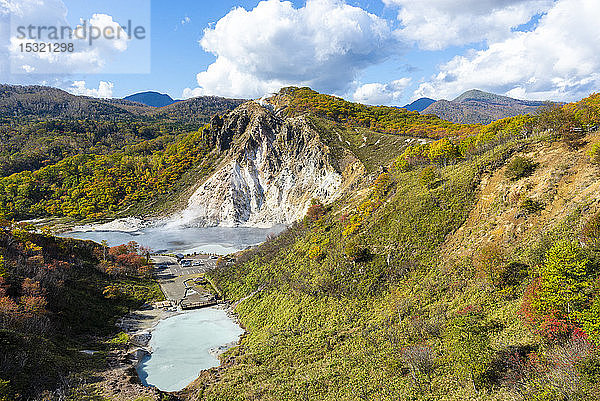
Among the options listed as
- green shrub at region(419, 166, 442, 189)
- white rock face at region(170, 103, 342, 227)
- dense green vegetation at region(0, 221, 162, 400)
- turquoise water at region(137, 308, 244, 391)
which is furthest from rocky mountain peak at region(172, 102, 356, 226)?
turquoise water at region(137, 308, 244, 391)

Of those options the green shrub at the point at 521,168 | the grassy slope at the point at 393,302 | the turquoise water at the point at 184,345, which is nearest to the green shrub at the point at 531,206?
the grassy slope at the point at 393,302

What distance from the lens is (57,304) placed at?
91.8 feet

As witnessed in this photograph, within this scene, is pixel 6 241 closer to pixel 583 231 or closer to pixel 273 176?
pixel 583 231

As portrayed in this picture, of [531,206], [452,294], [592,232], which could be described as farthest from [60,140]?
[592,232]

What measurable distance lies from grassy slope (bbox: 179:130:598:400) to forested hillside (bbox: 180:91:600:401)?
0.34 feet

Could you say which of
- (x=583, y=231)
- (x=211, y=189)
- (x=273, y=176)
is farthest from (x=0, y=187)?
(x=583, y=231)

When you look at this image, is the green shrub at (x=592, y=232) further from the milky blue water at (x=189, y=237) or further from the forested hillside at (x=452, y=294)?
the milky blue water at (x=189, y=237)

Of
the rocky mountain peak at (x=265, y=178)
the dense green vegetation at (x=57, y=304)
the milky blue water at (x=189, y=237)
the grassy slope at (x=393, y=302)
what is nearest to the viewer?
the grassy slope at (x=393, y=302)

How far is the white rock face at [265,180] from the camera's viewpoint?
274 ft

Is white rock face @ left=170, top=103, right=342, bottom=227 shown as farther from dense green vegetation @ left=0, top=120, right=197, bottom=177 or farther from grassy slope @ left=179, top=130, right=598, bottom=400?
dense green vegetation @ left=0, top=120, right=197, bottom=177

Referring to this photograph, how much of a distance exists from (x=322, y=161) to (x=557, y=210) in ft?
206

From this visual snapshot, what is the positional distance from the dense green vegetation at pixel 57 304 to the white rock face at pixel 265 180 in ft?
133

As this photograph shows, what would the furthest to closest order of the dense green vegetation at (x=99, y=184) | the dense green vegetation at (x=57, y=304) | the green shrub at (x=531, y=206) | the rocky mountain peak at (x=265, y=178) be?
the dense green vegetation at (x=99, y=184) < the rocky mountain peak at (x=265, y=178) < the green shrub at (x=531, y=206) < the dense green vegetation at (x=57, y=304)

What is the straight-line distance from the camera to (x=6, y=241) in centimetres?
3497
